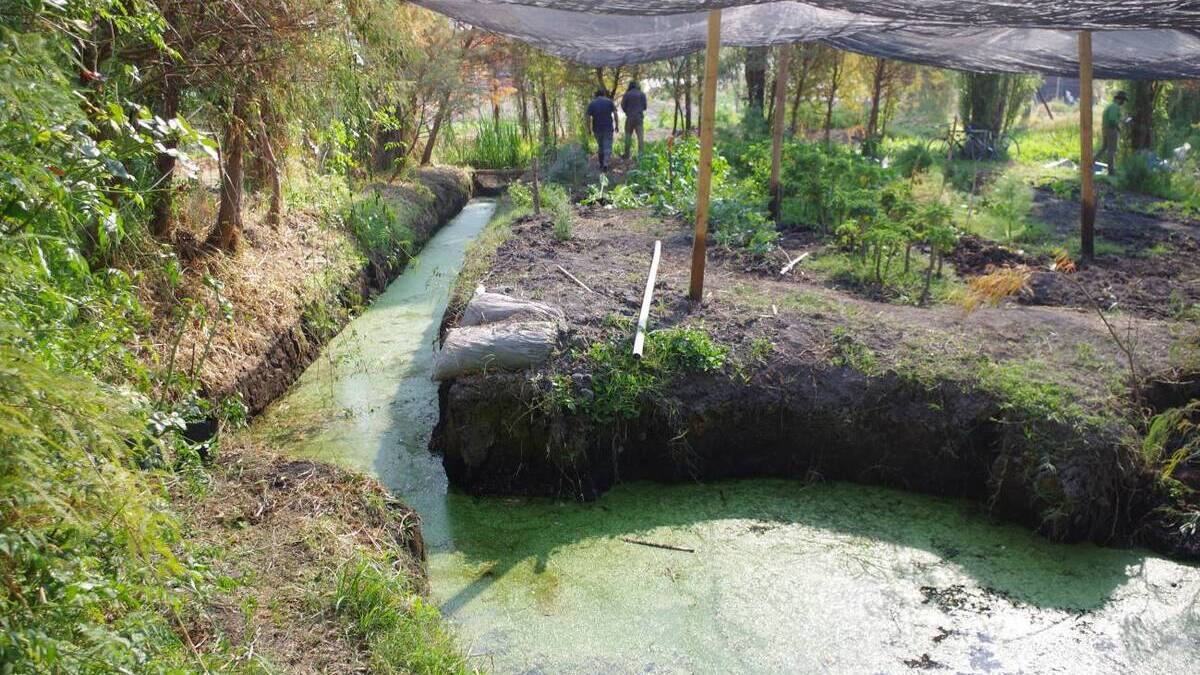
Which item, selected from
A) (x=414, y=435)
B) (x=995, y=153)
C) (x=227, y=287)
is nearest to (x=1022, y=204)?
(x=995, y=153)

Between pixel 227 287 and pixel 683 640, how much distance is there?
12.8ft

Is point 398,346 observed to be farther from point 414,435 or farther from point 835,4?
point 835,4

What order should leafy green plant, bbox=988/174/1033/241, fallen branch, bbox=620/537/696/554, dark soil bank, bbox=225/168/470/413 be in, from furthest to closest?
leafy green plant, bbox=988/174/1033/241, dark soil bank, bbox=225/168/470/413, fallen branch, bbox=620/537/696/554

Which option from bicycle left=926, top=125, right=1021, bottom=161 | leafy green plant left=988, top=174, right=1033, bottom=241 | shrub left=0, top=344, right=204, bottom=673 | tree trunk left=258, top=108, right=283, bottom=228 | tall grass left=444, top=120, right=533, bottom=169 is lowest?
tall grass left=444, top=120, right=533, bottom=169

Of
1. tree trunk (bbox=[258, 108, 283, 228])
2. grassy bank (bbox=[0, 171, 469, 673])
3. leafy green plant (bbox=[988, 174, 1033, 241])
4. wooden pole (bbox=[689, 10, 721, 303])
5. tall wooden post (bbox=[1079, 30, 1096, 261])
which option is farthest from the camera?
leafy green plant (bbox=[988, 174, 1033, 241])

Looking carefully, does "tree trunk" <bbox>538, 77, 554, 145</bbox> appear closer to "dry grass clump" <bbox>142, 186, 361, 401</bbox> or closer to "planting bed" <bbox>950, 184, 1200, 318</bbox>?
"dry grass clump" <bbox>142, 186, 361, 401</bbox>

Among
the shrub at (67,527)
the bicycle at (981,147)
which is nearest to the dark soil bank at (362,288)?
the shrub at (67,527)

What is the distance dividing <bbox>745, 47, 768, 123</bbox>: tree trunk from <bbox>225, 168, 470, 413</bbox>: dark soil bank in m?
4.93

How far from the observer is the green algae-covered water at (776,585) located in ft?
11.5

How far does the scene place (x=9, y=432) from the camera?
1667 mm

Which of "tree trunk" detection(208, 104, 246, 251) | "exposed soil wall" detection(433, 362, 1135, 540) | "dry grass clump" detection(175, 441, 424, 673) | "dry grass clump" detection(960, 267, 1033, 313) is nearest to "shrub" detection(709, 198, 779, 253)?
"dry grass clump" detection(960, 267, 1033, 313)

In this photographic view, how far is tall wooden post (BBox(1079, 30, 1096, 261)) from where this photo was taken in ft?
22.8

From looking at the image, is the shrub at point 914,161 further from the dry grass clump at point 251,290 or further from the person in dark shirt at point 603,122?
the dry grass clump at point 251,290

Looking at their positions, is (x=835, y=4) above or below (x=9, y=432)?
above
